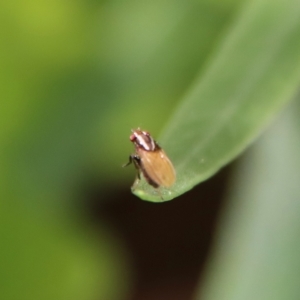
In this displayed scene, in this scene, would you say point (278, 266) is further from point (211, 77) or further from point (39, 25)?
point (39, 25)

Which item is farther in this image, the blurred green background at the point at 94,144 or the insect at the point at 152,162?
the blurred green background at the point at 94,144

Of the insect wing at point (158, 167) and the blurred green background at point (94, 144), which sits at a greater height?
the blurred green background at point (94, 144)

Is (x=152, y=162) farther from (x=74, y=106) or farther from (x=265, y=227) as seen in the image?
(x=74, y=106)

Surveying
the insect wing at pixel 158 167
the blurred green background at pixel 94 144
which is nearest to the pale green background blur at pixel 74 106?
the blurred green background at pixel 94 144

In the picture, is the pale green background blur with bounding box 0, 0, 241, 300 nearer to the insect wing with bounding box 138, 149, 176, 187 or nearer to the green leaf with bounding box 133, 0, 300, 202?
the green leaf with bounding box 133, 0, 300, 202

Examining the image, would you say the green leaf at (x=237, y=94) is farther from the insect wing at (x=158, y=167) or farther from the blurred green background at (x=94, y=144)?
the blurred green background at (x=94, y=144)

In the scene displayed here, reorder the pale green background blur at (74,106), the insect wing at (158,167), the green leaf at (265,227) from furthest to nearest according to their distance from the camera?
1. the pale green background blur at (74,106)
2. the green leaf at (265,227)
3. the insect wing at (158,167)

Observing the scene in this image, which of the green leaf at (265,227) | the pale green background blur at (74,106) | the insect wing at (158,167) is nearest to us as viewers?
the insect wing at (158,167)

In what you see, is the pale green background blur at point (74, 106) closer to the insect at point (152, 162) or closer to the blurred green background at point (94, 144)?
the blurred green background at point (94, 144)
